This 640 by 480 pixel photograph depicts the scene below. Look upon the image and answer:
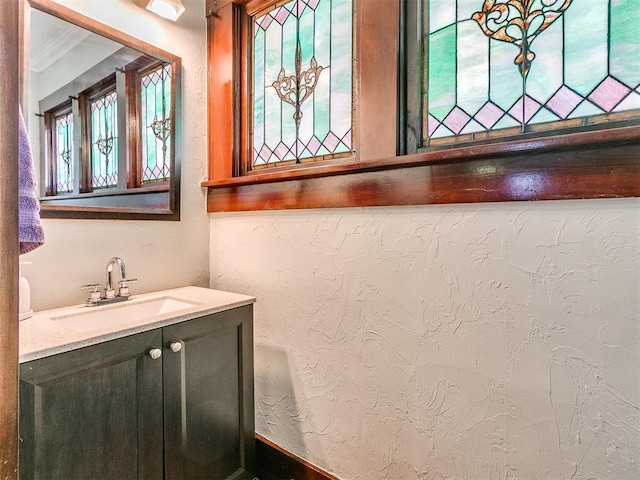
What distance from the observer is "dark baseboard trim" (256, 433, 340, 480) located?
130cm

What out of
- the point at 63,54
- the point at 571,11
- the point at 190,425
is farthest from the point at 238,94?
the point at 190,425

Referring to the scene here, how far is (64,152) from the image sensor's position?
46.8 inches

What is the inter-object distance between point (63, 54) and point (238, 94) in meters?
0.64

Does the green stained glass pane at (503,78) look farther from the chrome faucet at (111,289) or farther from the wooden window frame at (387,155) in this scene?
the chrome faucet at (111,289)

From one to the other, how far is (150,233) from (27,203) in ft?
2.19

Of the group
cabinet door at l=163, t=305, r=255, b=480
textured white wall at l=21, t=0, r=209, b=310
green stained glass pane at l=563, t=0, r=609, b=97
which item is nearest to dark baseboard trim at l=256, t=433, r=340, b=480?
cabinet door at l=163, t=305, r=255, b=480

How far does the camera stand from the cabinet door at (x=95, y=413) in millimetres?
780

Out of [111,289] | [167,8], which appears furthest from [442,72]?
[111,289]

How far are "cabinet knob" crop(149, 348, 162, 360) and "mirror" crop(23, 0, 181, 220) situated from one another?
2.00ft

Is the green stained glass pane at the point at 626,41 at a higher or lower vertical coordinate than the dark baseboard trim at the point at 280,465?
higher

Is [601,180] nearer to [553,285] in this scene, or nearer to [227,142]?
[553,285]

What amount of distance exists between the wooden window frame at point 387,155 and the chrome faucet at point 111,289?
1.59ft

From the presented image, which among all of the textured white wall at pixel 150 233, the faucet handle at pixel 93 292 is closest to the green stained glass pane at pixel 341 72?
the textured white wall at pixel 150 233

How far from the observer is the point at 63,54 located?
1.18 m
